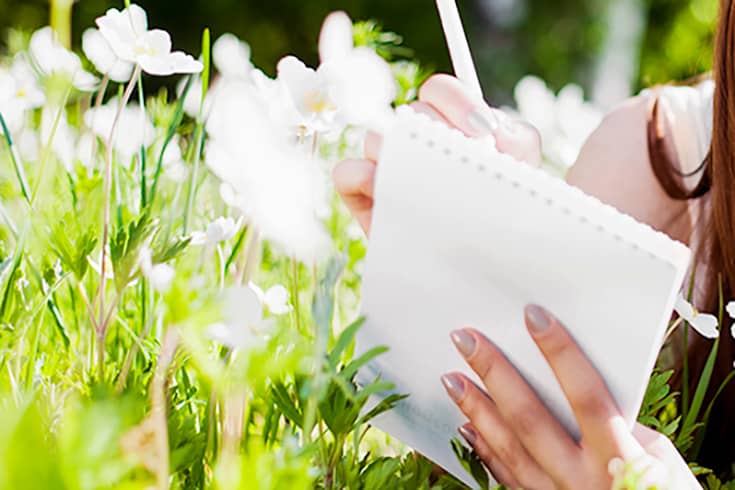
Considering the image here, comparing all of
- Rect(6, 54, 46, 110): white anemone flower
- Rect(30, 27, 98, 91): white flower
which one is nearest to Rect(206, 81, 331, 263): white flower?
Rect(30, 27, 98, 91): white flower

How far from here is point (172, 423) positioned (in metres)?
0.55

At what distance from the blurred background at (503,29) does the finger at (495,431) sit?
4.79m

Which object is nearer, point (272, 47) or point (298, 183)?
point (298, 183)

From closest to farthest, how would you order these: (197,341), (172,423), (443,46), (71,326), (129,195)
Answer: (197,341)
(172,423)
(71,326)
(129,195)
(443,46)

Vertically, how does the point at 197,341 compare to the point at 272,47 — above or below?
below

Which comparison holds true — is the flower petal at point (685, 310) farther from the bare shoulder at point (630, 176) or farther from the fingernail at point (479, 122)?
the bare shoulder at point (630, 176)

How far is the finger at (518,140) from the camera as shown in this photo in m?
0.75

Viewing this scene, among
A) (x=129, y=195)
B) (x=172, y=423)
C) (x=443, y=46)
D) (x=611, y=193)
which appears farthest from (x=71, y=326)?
(x=443, y=46)

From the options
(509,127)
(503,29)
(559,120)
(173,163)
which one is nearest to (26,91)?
(173,163)

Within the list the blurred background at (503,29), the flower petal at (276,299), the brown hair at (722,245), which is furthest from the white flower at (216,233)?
the blurred background at (503,29)

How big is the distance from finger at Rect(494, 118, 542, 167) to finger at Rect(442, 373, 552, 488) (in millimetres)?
198

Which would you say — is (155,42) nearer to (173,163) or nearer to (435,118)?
(435,118)

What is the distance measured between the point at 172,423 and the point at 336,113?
0.67 ft

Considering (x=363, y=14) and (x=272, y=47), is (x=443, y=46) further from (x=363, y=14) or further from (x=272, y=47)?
(x=272, y=47)
